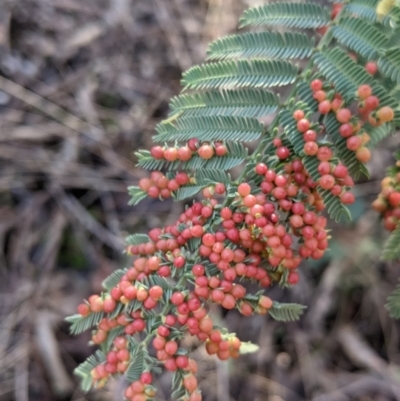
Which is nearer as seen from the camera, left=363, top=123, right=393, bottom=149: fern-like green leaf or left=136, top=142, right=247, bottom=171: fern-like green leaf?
left=363, top=123, right=393, bottom=149: fern-like green leaf

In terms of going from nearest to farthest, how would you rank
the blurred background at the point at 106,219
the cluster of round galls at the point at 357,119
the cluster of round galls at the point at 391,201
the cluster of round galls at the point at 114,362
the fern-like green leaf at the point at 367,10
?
the cluster of round galls at the point at 357,119
the cluster of round galls at the point at 114,362
the fern-like green leaf at the point at 367,10
the cluster of round galls at the point at 391,201
the blurred background at the point at 106,219

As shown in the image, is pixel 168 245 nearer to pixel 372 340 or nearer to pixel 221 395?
pixel 221 395

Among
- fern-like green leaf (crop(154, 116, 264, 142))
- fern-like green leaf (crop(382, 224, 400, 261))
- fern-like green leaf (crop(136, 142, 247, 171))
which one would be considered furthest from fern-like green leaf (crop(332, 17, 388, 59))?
fern-like green leaf (crop(382, 224, 400, 261))

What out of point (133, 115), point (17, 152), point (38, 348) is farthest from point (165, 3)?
point (38, 348)

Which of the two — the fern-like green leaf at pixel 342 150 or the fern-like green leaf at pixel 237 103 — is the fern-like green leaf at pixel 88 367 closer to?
the fern-like green leaf at pixel 237 103

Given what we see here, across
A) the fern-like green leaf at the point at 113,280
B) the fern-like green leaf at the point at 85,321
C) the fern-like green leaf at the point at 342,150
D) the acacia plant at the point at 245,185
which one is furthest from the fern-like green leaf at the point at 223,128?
the fern-like green leaf at the point at 85,321

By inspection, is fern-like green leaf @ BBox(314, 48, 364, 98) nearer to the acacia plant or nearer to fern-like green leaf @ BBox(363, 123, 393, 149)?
the acacia plant

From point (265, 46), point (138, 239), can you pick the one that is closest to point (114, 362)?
point (138, 239)
